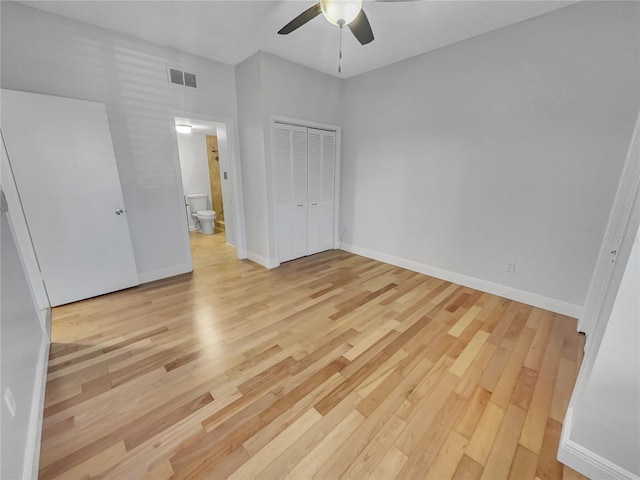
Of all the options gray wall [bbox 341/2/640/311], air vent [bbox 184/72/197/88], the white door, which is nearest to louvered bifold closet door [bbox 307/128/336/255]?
gray wall [bbox 341/2/640/311]

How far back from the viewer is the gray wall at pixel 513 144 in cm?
210

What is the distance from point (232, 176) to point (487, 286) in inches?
140

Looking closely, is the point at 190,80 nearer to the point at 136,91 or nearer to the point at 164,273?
the point at 136,91

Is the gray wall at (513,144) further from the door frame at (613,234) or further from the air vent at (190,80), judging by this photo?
the air vent at (190,80)

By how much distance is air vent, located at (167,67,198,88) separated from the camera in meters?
2.95

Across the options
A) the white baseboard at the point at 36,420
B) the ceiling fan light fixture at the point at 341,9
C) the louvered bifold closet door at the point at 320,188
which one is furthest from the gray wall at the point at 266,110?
the white baseboard at the point at 36,420

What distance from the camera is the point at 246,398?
1557 mm

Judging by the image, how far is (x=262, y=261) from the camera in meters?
3.73

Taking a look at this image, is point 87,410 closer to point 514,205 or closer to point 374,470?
point 374,470

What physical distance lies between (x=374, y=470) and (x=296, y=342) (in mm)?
1001

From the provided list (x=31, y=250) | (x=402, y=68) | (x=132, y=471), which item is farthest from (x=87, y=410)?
(x=402, y=68)

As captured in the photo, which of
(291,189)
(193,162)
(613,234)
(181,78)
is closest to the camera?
(613,234)

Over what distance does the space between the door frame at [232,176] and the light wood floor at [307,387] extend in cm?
118

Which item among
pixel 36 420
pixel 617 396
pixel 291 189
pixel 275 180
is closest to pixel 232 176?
pixel 275 180
